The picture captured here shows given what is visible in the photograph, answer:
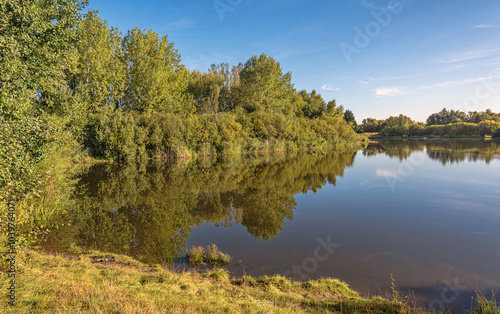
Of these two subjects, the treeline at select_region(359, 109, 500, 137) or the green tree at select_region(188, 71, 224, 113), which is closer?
the green tree at select_region(188, 71, 224, 113)

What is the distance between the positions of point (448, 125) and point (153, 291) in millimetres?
128667

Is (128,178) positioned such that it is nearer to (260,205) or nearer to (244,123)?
(260,205)

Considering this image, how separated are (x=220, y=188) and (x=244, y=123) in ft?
107

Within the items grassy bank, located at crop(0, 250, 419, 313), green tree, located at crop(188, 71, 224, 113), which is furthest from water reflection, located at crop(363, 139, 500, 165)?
green tree, located at crop(188, 71, 224, 113)

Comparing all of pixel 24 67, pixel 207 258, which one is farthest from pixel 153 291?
pixel 24 67

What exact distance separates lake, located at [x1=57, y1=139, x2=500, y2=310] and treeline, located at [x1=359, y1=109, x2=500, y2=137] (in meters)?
97.7

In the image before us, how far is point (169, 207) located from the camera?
14.4 metres

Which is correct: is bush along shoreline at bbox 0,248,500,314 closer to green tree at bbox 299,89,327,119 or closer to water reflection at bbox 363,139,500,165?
water reflection at bbox 363,139,500,165

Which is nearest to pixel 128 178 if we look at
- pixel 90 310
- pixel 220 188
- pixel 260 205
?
pixel 220 188

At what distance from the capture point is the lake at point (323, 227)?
7.53 metres

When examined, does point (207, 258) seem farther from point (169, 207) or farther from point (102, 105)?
point (102, 105)

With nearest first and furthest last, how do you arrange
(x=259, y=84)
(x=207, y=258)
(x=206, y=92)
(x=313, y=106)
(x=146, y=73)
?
1. (x=207, y=258)
2. (x=146, y=73)
3. (x=259, y=84)
4. (x=206, y=92)
5. (x=313, y=106)

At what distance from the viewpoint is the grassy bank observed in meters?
4.14

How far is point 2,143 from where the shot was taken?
4617 millimetres
